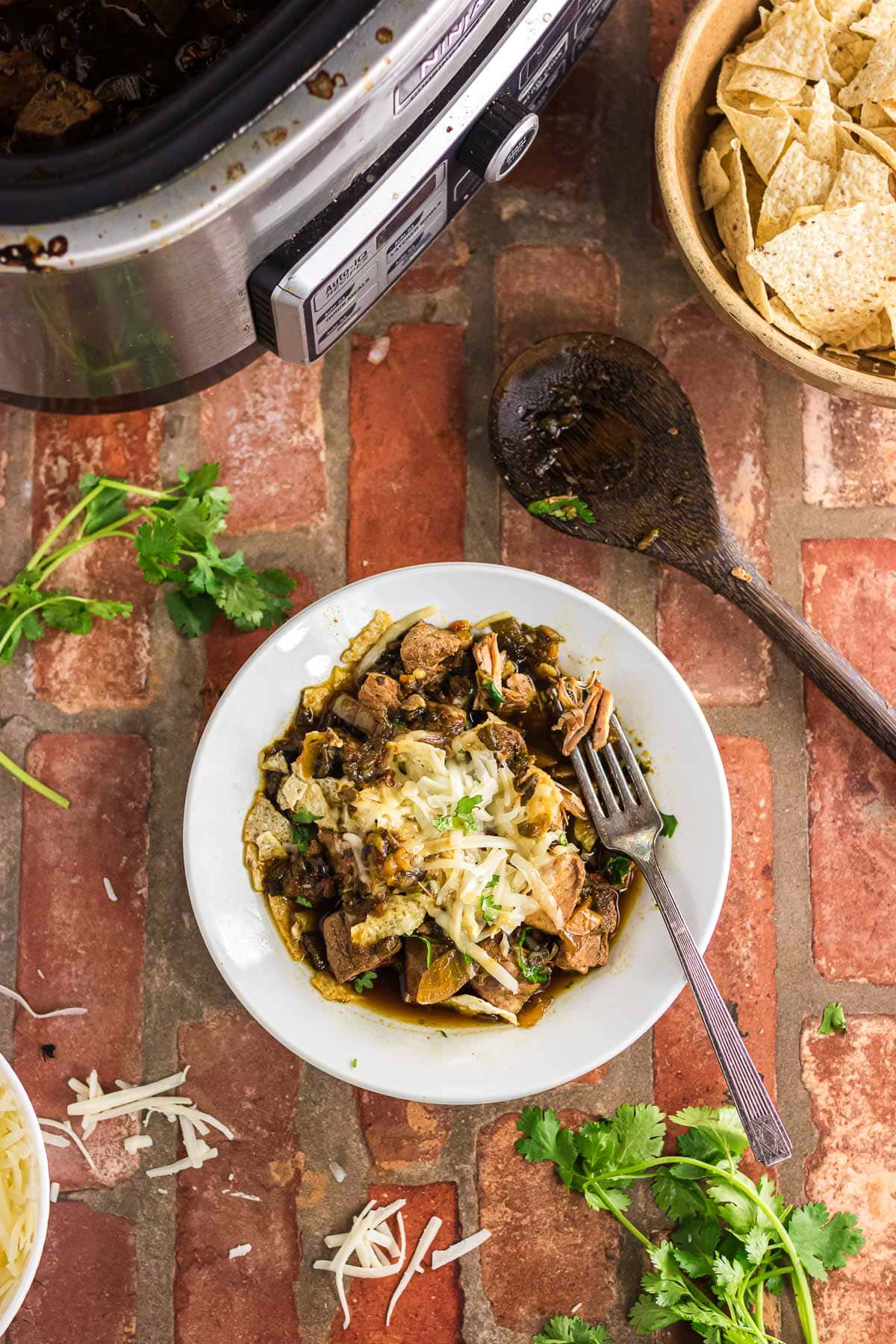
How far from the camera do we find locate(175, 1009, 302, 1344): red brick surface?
190cm

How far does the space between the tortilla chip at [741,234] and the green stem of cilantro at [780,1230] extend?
51.1 inches

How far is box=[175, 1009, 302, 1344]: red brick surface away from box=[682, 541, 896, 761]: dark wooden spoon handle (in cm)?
103

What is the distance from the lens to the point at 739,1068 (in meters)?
1.69

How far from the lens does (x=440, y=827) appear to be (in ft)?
5.41

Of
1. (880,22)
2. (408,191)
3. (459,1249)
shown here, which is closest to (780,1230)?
(459,1249)

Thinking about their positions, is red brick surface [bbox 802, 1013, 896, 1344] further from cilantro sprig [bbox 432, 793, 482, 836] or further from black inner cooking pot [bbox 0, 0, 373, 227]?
black inner cooking pot [bbox 0, 0, 373, 227]

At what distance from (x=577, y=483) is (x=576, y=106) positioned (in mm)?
679

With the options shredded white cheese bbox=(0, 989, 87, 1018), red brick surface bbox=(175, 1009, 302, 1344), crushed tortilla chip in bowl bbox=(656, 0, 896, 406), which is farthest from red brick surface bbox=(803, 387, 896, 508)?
shredded white cheese bbox=(0, 989, 87, 1018)

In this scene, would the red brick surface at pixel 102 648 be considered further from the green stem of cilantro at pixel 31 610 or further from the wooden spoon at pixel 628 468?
the wooden spoon at pixel 628 468

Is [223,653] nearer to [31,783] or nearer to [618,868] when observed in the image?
[31,783]

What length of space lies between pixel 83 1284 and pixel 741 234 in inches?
76.4

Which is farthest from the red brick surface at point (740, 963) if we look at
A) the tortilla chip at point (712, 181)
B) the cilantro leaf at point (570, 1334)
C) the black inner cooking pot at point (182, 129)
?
the black inner cooking pot at point (182, 129)

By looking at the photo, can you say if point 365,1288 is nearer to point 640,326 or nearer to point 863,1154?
point 863,1154

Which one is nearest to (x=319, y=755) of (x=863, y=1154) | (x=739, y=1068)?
(x=739, y=1068)
